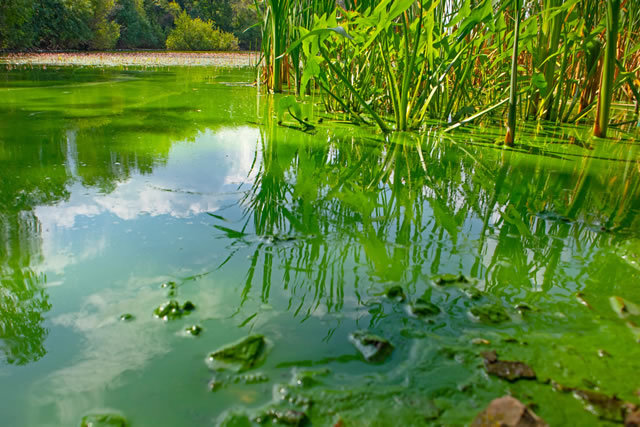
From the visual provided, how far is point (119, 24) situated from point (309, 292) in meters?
18.6

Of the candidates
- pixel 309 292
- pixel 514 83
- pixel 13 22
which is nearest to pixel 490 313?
pixel 309 292

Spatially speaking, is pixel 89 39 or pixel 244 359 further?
pixel 89 39

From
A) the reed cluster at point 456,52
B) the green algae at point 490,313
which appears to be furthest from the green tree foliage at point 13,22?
the green algae at point 490,313

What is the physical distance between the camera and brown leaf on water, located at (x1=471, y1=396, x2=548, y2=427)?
1.25 feet

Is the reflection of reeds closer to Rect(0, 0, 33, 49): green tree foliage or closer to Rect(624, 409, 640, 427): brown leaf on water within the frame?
Rect(624, 409, 640, 427): brown leaf on water

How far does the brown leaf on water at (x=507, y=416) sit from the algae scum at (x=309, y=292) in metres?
0.02

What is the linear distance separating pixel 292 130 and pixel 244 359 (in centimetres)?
153

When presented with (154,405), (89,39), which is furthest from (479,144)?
(89,39)

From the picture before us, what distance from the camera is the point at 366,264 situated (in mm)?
713

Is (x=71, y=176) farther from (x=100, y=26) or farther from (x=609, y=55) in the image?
(x=100, y=26)

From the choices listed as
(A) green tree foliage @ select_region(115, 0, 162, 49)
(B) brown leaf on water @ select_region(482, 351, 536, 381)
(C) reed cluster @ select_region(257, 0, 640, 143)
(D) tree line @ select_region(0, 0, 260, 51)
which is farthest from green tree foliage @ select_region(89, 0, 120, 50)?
(B) brown leaf on water @ select_region(482, 351, 536, 381)

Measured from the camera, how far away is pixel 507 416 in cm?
39

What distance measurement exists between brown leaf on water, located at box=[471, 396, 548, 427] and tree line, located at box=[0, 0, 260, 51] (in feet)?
16.5

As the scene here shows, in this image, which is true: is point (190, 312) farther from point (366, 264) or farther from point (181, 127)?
point (181, 127)
